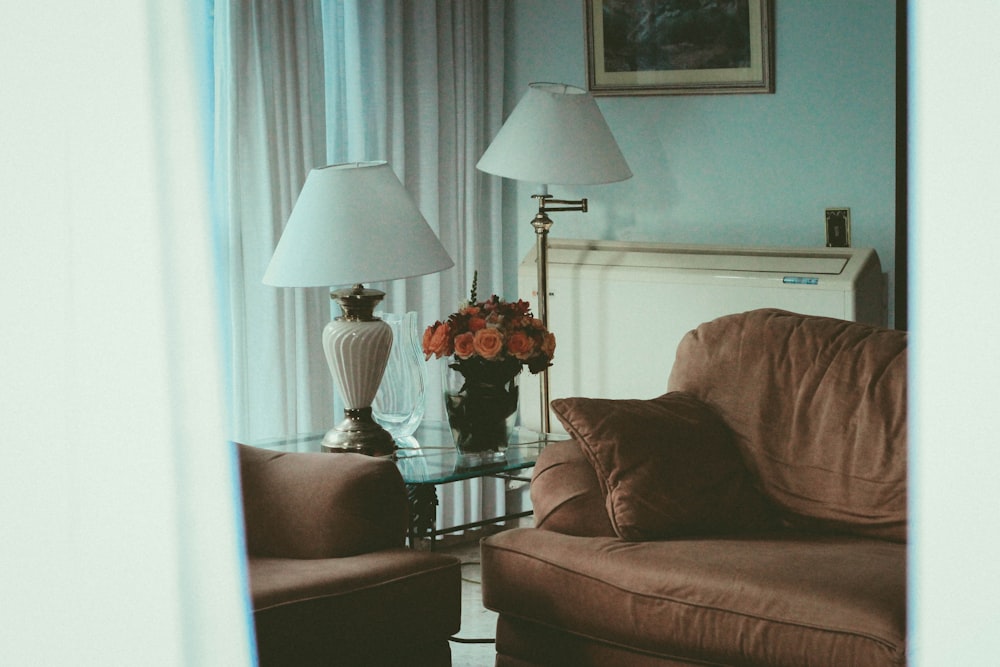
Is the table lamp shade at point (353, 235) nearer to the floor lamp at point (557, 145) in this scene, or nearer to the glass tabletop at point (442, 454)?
the glass tabletop at point (442, 454)

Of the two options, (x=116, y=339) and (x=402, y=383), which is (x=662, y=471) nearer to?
(x=402, y=383)

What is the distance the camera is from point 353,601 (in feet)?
7.63

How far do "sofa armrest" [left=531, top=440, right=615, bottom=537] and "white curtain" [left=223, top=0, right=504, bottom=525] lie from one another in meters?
1.14

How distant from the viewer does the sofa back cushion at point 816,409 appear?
8.39 ft

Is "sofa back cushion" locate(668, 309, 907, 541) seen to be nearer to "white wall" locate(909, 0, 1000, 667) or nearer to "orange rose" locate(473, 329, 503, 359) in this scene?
"white wall" locate(909, 0, 1000, 667)

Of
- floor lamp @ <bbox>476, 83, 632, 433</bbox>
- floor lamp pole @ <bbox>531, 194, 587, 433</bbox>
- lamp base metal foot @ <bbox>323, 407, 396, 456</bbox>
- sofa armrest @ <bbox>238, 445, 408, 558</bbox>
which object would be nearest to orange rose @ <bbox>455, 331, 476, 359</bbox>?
lamp base metal foot @ <bbox>323, 407, 396, 456</bbox>

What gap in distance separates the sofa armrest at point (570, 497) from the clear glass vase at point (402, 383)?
0.48 m

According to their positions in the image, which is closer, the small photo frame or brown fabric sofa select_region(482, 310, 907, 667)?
brown fabric sofa select_region(482, 310, 907, 667)

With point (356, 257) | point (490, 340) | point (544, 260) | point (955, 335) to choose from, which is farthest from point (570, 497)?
point (544, 260)

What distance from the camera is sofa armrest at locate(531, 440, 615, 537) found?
Result: 8.60 ft

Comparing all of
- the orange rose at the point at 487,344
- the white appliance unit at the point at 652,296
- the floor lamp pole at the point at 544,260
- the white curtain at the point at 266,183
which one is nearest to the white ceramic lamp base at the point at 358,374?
the orange rose at the point at 487,344

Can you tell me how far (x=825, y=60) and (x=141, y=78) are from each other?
1.96 metres

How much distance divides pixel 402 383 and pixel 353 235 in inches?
19.0

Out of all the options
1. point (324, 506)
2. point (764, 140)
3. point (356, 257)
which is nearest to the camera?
point (324, 506)
